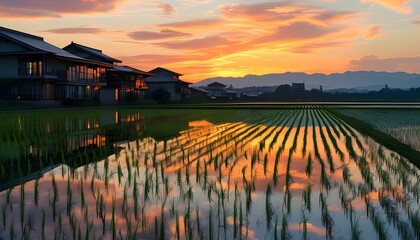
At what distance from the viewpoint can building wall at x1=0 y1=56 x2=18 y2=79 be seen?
4375 cm

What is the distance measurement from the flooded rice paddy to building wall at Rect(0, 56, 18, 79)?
3347 cm

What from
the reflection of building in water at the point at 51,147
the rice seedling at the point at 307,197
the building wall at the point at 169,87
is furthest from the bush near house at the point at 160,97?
the rice seedling at the point at 307,197

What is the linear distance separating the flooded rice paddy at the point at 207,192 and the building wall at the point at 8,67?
1318 inches

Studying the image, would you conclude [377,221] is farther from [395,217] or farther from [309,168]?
[309,168]

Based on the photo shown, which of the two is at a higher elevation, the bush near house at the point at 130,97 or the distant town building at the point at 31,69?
the distant town building at the point at 31,69

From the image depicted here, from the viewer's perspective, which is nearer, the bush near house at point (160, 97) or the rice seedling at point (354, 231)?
the rice seedling at point (354, 231)

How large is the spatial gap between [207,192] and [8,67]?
4269cm

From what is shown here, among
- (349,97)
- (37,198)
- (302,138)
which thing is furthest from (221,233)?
(349,97)

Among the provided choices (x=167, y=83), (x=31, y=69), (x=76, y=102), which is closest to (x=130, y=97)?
(x=76, y=102)

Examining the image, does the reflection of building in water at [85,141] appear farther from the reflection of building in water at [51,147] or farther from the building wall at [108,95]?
the building wall at [108,95]

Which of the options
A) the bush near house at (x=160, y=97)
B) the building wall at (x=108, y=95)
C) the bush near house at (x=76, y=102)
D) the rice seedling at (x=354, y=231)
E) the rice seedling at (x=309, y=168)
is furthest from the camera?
the bush near house at (x=160, y=97)

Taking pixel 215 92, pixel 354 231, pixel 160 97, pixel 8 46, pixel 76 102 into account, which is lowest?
pixel 354 231

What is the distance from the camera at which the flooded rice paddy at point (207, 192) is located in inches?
213

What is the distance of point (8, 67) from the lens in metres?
44.0
